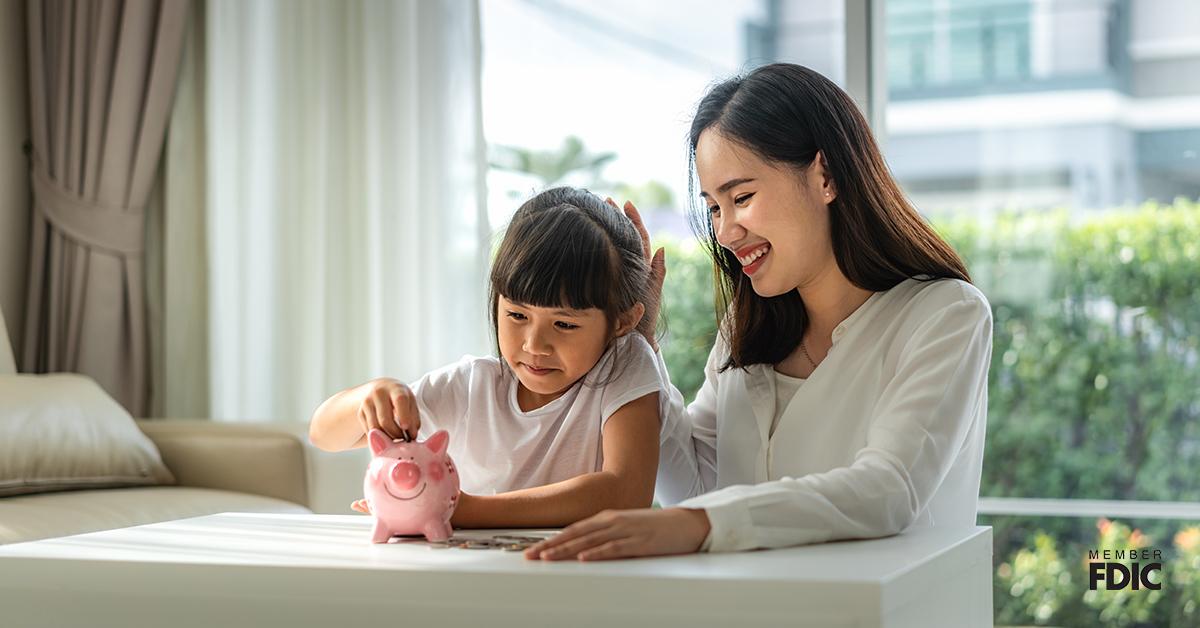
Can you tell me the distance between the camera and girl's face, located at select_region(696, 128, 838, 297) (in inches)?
60.4

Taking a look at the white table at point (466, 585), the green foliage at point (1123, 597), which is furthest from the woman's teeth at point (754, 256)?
the green foliage at point (1123, 597)

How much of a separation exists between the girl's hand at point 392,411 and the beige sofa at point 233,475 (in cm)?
122

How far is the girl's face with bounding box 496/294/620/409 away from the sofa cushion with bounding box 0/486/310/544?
1.07 metres

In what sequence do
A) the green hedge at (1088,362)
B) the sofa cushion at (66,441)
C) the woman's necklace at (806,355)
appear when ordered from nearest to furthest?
the woman's necklace at (806,355)
the sofa cushion at (66,441)
the green hedge at (1088,362)

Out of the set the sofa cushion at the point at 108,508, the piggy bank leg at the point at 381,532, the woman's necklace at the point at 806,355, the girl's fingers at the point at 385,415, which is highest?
the woman's necklace at the point at 806,355

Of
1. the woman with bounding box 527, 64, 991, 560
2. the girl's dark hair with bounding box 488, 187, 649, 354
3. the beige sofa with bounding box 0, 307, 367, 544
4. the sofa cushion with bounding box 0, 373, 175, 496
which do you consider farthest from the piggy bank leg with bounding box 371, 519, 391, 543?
the sofa cushion with bounding box 0, 373, 175, 496

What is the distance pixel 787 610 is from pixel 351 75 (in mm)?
2883

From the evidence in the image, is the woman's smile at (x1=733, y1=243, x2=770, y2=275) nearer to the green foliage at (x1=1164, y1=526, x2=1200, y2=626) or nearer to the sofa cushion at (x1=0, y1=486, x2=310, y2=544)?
the sofa cushion at (x1=0, y1=486, x2=310, y2=544)

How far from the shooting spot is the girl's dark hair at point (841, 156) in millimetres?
1546

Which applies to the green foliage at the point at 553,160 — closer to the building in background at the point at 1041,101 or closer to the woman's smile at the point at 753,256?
the building in background at the point at 1041,101

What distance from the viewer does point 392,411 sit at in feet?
4.20

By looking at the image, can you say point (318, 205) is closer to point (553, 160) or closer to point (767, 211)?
point (553, 160)

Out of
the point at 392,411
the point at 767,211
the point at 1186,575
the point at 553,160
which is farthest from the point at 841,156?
the point at 1186,575

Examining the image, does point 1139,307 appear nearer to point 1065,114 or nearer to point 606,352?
point 1065,114
